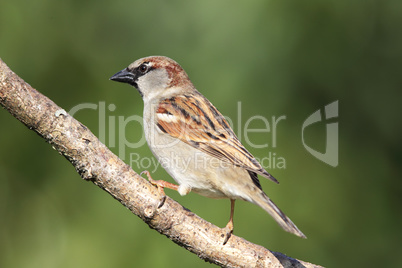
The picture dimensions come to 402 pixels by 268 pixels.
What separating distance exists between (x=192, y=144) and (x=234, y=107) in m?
1.21

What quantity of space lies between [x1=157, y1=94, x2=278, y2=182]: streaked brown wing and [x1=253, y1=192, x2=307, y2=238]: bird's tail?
0.93 ft

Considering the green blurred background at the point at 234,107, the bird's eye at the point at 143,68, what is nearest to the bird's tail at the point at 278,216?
the green blurred background at the point at 234,107

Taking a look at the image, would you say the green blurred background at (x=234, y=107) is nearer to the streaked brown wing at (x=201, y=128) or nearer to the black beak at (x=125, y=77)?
the black beak at (x=125, y=77)

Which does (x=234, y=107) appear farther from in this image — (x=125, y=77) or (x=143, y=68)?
(x=125, y=77)

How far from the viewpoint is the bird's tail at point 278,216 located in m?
3.32

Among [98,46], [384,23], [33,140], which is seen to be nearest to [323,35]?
[384,23]

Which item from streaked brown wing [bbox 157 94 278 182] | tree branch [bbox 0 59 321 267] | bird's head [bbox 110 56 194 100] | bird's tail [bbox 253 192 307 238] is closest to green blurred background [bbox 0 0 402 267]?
bird's head [bbox 110 56 194 100]

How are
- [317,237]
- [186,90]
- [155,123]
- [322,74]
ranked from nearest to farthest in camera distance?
[155,123], [186,90], [317,237], [322,74]

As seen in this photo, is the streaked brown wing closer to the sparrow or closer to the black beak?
the sparrow

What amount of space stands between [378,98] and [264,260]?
308 cm

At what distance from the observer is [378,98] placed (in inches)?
224

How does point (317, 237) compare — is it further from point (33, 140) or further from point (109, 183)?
point (33, 140)

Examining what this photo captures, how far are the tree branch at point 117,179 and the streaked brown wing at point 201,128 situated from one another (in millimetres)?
672

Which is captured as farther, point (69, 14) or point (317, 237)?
point (69, 14)
